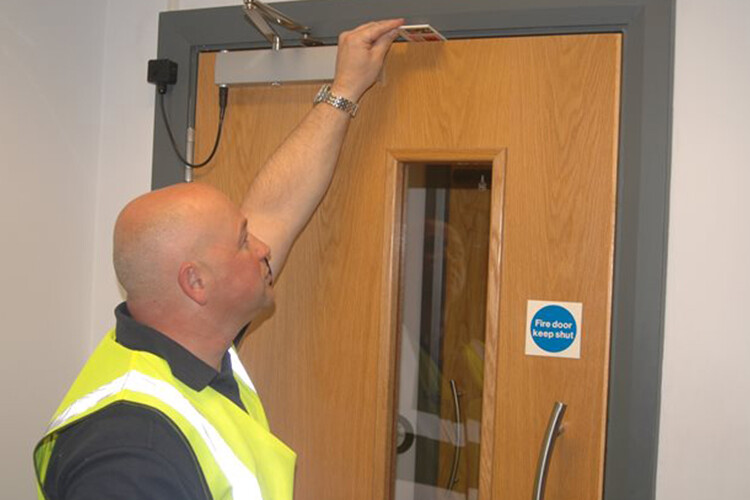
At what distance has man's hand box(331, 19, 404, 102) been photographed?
1597 mm

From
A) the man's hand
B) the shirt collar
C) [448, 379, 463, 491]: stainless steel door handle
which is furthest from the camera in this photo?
[448, 379, 463, 491]: stainless steel door handle

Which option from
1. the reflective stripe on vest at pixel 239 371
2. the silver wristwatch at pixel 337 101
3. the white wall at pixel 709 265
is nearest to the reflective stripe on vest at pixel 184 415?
the reflective stripe on vest at pixel 239 371

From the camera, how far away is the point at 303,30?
175 cm

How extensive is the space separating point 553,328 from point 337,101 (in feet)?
2.21

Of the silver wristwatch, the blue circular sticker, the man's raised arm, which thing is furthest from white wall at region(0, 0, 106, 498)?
the blue circular sticker

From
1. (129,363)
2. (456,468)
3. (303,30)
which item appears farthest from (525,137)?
(129,363)

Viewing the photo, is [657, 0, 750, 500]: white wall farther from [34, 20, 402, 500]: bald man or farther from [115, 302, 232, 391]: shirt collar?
[115, 302, 232, 391]: shirt collar

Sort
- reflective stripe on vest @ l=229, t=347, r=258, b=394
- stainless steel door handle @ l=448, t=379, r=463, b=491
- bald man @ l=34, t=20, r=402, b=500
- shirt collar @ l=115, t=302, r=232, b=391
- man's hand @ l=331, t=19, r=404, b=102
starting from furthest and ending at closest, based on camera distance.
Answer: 1. stainless steel door handle @ l=448, t=379, r=463, b=491
2. man's hand @ l=331, t=19, r=404, b=102
3. reflective stripe on vest @ l=229, t=347, r=258, b=394
4. shirt collar @ l=115, t=302, r=232, b=391
5. bald man @ l=34, t=20, r=402, b=500

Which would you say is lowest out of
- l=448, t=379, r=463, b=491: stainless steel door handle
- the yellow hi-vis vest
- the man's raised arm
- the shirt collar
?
l=448, t=379, r=463, b=491: stainless steel door handle

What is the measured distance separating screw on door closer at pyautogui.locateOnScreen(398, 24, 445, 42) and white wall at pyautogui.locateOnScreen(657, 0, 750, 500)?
1.64ft

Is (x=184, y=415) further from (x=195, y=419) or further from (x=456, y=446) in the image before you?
(x=456, y=446)

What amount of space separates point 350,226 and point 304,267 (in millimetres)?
153

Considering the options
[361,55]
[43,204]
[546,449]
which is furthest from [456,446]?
[43,204]

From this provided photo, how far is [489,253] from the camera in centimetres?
164
